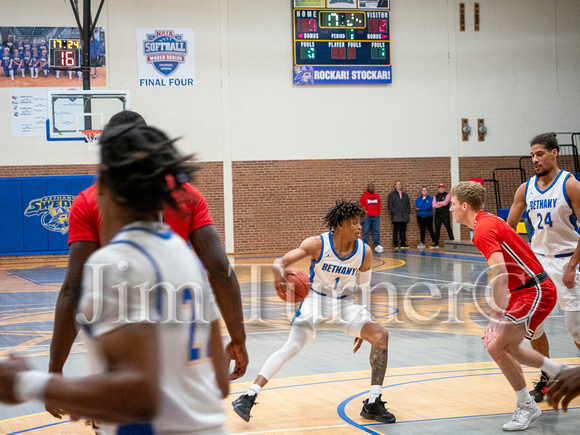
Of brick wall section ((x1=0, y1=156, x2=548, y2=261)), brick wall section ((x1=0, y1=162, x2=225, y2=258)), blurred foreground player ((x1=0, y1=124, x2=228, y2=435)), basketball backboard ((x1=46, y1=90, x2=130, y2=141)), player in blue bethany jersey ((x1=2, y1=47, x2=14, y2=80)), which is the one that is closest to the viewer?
blurred foreground player ((x1=0, y1=124, x2=228, y2=435))

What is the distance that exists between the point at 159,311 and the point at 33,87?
1911cm

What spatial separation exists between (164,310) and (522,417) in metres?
3.81

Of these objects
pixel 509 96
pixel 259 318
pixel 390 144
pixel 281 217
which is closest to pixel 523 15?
pixel 509 96

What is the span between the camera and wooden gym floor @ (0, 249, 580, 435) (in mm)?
4969

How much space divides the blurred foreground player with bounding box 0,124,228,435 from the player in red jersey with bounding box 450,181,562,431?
10.4 ft

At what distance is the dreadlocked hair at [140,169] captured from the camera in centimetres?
169

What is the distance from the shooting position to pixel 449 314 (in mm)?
9820

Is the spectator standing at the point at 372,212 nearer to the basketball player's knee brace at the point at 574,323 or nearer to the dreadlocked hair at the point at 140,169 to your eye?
the basketball player's knee brace at the point at 574,323

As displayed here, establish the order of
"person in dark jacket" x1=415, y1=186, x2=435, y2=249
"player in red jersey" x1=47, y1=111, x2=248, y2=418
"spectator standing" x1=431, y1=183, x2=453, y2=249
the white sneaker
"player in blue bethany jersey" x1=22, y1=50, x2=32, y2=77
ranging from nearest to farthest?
1. "player in red jersey" x1=47, y1=111, x2=248, y2=418
2. the white sneaker
3. "player in blue bethany jersey" x1=22, y1=50, x2=32, y2=77
4. "spectator standing" x1=431, y1=183, x2=453, y2=249
5. "person in dark jacket" x1=415, y1=186, x2=435, y2=249

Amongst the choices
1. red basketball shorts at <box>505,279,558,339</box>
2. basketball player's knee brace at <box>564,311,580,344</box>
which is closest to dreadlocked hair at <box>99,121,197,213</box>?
red basketball shorts at <box>505,279,558,339</box>

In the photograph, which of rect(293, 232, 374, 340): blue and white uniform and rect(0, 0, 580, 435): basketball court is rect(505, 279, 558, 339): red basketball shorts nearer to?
rect(293, 232, 374, 340): blue and white uniform

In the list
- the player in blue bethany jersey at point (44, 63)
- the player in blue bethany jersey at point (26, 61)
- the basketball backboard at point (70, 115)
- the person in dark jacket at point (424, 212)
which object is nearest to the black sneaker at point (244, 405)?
the basketball backboard at point (70, 115)

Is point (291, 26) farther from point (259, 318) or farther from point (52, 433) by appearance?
point (52, 433)

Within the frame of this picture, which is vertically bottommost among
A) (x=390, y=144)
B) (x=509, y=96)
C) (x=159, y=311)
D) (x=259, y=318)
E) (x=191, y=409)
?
(x=259, y=318)
